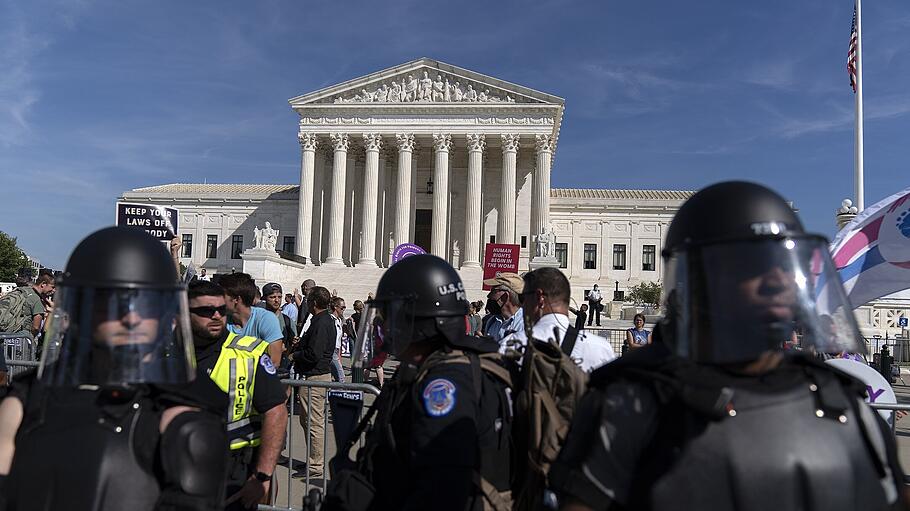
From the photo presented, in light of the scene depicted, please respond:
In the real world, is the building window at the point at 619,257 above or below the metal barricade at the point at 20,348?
above

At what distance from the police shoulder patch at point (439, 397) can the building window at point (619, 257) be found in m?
46.0

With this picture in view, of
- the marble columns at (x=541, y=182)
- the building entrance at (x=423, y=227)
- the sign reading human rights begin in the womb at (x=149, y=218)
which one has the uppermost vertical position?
the marble columns at (x=541, y=182)

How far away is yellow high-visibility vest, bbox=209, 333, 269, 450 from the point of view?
10.9ft

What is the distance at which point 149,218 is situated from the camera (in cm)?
951

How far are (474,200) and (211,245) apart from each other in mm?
21620

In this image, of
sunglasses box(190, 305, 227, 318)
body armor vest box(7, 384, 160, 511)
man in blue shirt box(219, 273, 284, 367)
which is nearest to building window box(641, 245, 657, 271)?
man in blue shirt box(219, 273, 284, 367)

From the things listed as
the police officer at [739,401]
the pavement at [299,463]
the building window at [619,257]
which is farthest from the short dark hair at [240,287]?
the building window at [619,257]

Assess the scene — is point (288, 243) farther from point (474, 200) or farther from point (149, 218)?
point (149, 218)

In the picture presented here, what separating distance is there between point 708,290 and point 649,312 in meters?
31.7

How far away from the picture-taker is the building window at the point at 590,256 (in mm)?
47188

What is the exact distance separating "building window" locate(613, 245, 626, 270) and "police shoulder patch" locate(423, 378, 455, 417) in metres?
46.0

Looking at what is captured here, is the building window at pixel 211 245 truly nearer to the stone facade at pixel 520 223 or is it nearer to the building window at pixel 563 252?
the stone facade at pixel 520 223

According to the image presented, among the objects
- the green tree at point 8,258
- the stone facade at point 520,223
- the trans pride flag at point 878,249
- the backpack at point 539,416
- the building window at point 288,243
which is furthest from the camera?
the green tree at point 8,258

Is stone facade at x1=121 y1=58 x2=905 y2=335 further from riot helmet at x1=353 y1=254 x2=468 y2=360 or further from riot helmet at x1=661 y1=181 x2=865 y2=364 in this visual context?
riot helmet at x1=661 y1=181 x2=865 y2=364
